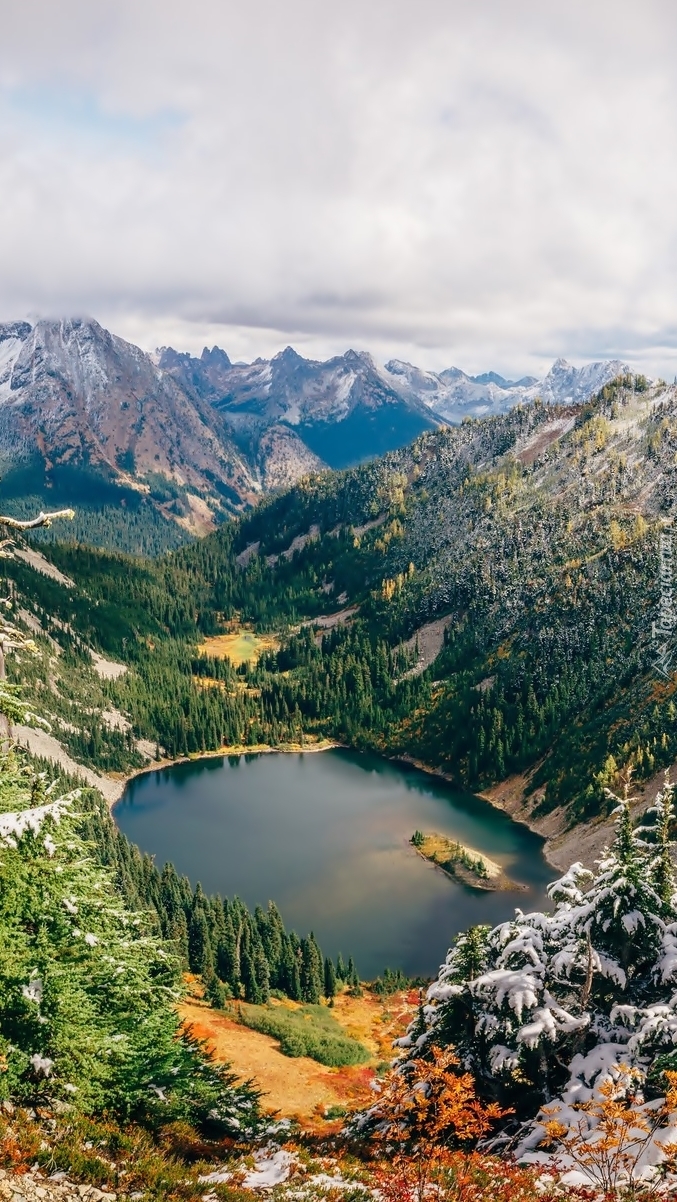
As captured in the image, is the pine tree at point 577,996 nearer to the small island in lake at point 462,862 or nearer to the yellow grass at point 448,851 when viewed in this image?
the small island in lake at point 462,862

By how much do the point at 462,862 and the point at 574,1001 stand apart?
90333mm

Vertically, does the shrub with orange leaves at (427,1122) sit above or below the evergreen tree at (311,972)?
above

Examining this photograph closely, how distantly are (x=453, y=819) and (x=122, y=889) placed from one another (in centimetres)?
6300

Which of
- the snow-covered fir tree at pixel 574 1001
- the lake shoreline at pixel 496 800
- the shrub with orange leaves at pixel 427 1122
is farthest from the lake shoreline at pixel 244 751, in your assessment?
the snow-covered fir tree at pixel 574 1001

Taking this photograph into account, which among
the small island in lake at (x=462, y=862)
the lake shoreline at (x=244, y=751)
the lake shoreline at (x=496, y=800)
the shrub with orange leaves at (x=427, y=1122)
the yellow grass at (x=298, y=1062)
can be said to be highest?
the shrub with orange leaves at (x=427, y=1122)

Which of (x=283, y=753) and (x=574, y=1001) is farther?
(x=283, y=753)

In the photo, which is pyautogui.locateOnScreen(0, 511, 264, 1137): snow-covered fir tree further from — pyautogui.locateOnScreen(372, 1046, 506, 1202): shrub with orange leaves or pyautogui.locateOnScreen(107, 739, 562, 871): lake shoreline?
pyautogui.locateOnScreen(107, 739, 562, 871): lake shoreline

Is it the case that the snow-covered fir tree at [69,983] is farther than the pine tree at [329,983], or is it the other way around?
the pine tree at [329,983]

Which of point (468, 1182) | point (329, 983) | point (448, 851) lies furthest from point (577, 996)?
point (448, 851)

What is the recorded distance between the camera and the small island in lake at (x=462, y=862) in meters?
112

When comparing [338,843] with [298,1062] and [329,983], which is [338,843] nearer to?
[329,983]

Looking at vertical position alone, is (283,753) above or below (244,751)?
above

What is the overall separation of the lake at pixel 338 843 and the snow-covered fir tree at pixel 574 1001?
6731 centimetres

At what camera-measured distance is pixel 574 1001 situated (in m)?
29.5
